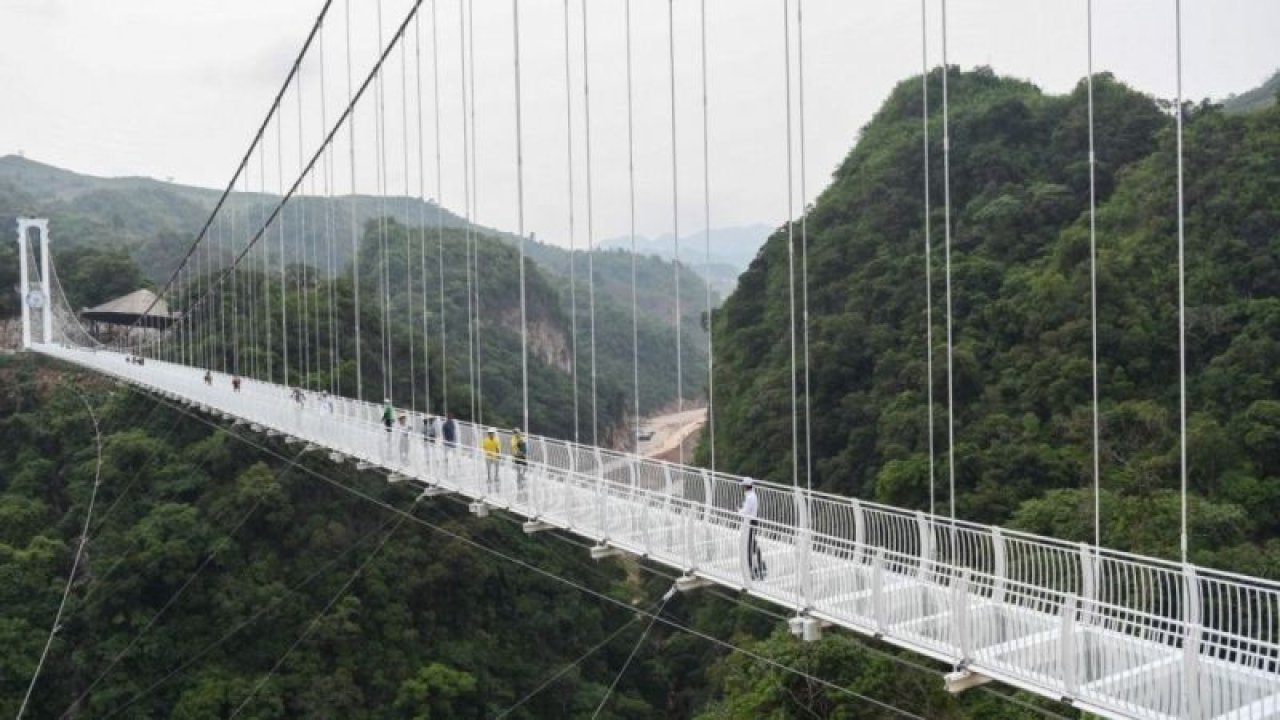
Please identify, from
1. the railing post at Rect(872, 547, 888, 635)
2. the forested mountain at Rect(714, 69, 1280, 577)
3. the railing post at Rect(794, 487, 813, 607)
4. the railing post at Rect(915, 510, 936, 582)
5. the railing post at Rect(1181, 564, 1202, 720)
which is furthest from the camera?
the forested mountain at Rect(714, 69, 1280, 577)

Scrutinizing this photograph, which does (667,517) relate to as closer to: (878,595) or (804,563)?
(804,563)

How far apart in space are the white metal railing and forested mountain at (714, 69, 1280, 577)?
314 inches

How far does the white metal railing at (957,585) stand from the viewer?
4883mm

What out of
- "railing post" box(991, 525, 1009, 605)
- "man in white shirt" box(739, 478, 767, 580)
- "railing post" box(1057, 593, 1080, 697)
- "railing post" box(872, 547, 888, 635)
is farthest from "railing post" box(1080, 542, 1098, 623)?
"man in white shirt" box(739, 478, 767, 580)

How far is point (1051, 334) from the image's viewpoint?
19.4 metres

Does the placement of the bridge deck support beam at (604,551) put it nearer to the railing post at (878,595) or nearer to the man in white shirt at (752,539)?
the man in white shirt at (752,539)

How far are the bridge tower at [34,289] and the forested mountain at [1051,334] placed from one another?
29441mm

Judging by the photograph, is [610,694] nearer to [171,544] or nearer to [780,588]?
[171,544]

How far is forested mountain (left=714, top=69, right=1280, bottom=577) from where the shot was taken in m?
16.3

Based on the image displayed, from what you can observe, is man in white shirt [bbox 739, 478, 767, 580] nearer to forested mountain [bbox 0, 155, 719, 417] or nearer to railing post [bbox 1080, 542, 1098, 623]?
railing post [bbox 1080, 542, 1098, 623]

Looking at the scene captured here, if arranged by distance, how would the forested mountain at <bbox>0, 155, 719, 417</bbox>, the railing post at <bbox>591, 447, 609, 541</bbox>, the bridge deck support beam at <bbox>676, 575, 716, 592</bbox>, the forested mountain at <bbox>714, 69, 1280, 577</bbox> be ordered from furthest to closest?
1. the forested mountain at <bbox>0, 155, 719, 417</bbox>
2. the forested mountain at <bbox>714, 69, 1280, 577</bbox>
3. the railing post at <bbox>591, 447, 609, 541</bbox>
4. the bridge deck support beam at <bbox>676, 575, 716, 592</bbox>

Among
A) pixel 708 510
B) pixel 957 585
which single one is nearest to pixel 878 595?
pixel 957 585

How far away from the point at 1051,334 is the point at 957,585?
14809 mm

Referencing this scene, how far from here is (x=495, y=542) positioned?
79.7ft
